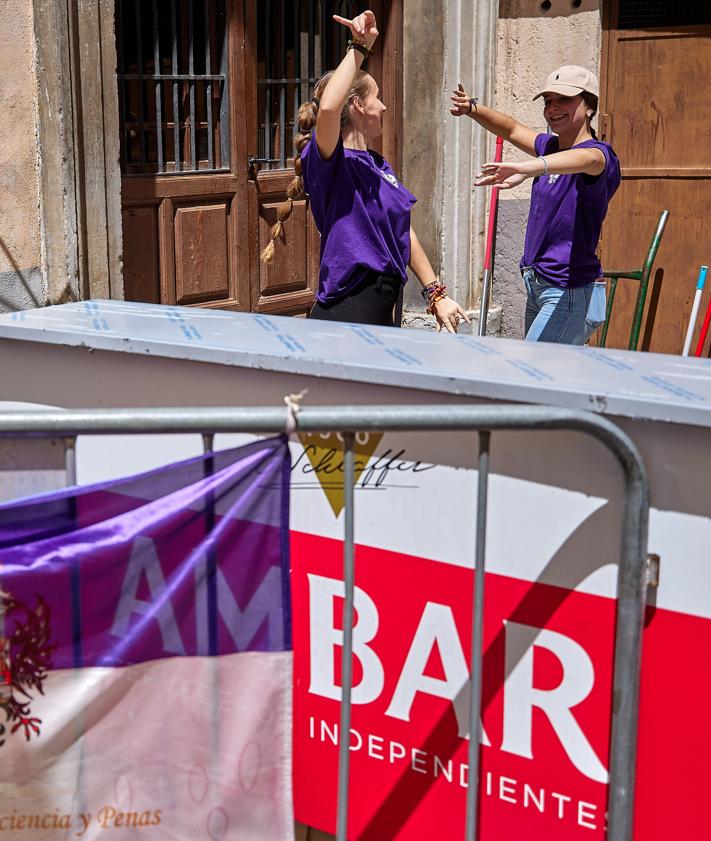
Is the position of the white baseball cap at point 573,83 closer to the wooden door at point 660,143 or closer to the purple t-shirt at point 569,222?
the purple t-shirt at point 569,222

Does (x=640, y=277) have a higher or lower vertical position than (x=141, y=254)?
lower

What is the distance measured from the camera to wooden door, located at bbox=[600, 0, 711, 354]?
736 centimetres

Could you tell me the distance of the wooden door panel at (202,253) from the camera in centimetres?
664

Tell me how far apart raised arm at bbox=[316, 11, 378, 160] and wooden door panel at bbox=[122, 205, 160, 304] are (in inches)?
95.1

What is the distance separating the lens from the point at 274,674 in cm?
226

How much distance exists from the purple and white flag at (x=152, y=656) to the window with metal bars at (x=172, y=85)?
14.5ft

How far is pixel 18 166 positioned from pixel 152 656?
3.76 m

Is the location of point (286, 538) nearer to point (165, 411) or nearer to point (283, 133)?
point (165, 411)

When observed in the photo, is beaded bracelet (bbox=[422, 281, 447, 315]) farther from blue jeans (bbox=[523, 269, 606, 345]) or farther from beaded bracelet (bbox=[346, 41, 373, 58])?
beaded bracelet (bbox=[346, 41, 373, 58])

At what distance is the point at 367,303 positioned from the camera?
4.23 meters

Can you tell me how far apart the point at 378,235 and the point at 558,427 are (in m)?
2.18

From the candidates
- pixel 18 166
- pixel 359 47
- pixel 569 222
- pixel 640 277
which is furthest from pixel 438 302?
pixel 640 277

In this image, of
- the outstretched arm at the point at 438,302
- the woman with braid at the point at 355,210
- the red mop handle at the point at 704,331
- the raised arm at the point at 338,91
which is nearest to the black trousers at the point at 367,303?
the woman with braid at the point at 355,210

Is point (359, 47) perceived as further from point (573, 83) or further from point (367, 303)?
point (573, 83)
